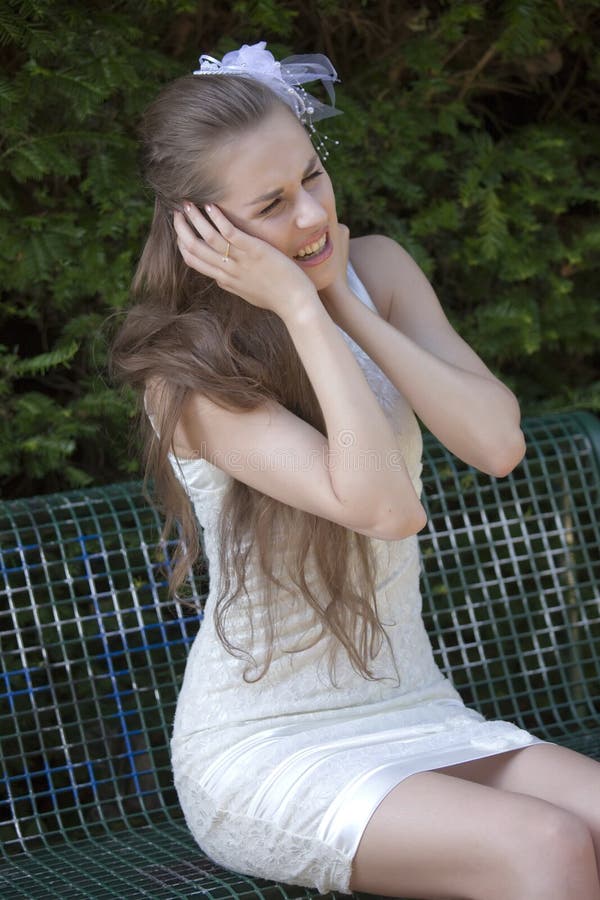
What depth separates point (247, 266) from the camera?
2066mm

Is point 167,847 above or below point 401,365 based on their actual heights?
below

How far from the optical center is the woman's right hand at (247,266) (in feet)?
6.76

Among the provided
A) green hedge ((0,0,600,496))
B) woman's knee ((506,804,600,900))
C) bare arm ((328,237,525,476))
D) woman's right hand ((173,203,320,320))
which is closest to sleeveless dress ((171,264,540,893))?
bare arm ((328,237,525,476))

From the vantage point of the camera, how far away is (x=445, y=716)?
2.22m

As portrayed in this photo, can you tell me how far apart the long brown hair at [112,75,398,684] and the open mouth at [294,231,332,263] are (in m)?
0.15

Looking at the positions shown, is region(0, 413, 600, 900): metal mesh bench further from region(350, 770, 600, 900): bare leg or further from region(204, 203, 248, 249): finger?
region(204, 203, 248, 249): finger

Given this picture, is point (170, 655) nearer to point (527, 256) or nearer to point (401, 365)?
point (401, 365)

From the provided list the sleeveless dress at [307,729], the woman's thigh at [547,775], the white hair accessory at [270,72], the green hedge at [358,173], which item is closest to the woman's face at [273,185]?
the white hair accessory at [270,72]

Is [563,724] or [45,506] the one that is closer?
[45,506]

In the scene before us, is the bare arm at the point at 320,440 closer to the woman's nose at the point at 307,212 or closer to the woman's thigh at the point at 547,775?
the woman's nose at the point at 307,212

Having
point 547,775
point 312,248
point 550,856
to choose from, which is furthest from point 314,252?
point 550,856

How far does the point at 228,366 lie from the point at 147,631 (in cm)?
108

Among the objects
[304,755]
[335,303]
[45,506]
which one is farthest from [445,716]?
[45,506]

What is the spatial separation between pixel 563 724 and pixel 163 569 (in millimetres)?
1123
